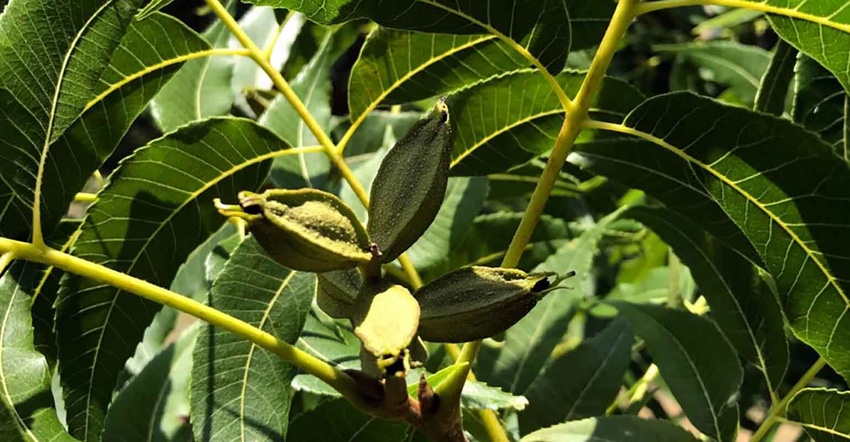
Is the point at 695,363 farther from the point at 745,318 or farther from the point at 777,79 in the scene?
the point at 777,79

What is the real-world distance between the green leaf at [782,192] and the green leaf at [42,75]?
0.48 meters

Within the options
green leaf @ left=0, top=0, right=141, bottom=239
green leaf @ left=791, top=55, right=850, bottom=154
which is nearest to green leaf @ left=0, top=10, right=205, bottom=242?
green leaf @ left=0, top=0, right=141, bottom=239

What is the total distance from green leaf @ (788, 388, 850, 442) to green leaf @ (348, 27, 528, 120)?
435mm

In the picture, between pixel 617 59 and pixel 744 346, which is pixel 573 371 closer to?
pixel 744 346

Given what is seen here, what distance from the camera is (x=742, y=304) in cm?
97

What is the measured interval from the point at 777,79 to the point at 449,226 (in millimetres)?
425

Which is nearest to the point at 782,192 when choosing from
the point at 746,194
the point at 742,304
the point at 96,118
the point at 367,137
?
the point at 746,194

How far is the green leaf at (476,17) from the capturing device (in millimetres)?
758

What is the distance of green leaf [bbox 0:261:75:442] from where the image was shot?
702mm

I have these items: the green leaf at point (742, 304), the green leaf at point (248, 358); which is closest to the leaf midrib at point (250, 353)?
the green leaf at point (248, 358)

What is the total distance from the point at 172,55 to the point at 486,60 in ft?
1.09

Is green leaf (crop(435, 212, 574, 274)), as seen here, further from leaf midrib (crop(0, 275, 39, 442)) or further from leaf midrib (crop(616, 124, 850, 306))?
leaf midrib (crop(0, 275, 39, 442))

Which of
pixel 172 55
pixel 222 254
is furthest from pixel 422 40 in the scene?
pixel 222 254

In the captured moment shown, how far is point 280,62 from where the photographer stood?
1.42 metres
